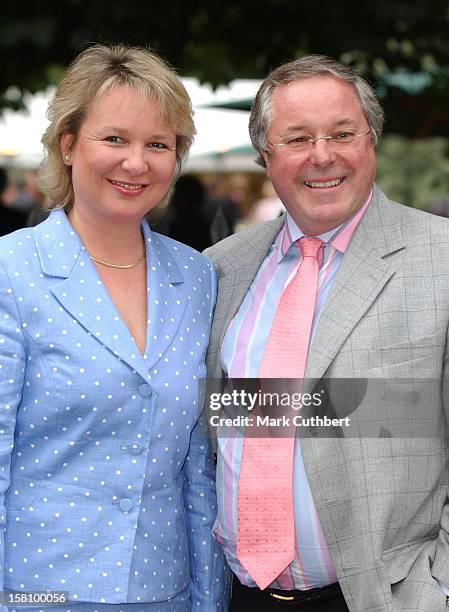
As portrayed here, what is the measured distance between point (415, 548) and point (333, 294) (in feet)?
2.23

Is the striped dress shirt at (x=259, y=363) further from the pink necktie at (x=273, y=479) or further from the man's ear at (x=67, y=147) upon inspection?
the man's ear at (x=67, y=147)

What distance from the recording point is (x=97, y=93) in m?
2.55

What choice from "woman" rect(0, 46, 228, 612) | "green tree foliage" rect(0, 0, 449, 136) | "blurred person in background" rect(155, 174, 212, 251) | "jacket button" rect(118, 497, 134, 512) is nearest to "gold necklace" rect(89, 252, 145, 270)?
"woman" rect(0, 46, 228, 612)

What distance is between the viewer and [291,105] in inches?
107

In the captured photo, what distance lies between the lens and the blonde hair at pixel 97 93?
2.56 m

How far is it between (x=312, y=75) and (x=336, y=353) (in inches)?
30.6

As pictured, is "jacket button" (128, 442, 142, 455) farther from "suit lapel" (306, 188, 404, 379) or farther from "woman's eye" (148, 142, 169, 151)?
"woman's eye" (148, 142, 169, 151)

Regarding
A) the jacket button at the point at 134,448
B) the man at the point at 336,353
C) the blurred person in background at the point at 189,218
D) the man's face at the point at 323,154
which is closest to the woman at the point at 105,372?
the jacket button at the point at 134,448

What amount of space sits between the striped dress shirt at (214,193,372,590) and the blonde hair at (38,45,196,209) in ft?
1.58

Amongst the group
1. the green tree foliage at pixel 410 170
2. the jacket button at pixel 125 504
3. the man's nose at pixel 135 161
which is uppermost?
the green tree foliage at pixel 410 170

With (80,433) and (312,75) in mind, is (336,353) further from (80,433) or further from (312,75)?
(312,75)

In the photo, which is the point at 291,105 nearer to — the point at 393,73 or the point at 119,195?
the point at 119,195

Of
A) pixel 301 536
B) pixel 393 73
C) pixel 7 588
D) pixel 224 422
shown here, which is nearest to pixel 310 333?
pixel 224 422

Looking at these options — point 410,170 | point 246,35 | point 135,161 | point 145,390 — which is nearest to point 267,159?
point 135,161
